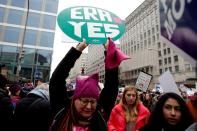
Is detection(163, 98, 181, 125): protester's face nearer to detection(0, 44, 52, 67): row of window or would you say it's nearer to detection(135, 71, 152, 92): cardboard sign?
detection(135, 71, 152, 92): cardboard sign

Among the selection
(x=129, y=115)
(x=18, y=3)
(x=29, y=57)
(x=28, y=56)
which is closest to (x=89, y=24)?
(x=129, y=115)

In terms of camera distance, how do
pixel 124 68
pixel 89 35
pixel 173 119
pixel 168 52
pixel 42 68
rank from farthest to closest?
1. pixel 124 68
2. pixel 168 52
3. pixel 42 68
4. pixel 89 35
5. pixel 173 119

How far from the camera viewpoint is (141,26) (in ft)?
209

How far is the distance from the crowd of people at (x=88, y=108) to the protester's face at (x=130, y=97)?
0.22 meters

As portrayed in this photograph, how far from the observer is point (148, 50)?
57.6m

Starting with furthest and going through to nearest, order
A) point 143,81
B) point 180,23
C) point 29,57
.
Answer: point 29,57 → point 143,81 → point 180,23

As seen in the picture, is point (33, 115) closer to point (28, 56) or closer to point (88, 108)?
point (88, 108)

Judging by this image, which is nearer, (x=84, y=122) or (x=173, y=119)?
(x=84, y=122)

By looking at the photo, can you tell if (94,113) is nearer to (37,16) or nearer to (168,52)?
(37,16)

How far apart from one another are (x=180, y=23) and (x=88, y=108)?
1.05 metres

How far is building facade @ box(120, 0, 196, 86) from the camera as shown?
47862 mm

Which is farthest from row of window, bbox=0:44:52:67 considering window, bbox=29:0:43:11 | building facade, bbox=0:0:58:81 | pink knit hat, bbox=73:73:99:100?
pink knit hat, bbox=73:73:99:100

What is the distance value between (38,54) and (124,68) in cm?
4179

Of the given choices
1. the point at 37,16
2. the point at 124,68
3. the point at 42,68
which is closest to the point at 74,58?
the point at 42,68
